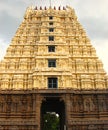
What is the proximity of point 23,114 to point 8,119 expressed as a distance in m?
2.03

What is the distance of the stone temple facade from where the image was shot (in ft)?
98.5

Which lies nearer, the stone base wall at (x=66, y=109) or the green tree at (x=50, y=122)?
the stone base wall at (x=66, y=109)

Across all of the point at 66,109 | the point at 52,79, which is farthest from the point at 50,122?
the point at 66,109

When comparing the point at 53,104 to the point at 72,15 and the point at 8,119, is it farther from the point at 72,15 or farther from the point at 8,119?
the point at 72,15

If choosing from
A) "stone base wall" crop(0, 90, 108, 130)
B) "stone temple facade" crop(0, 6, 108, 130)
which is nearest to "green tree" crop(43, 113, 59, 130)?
"stone temple facade" crop(0, 6, 108, 130)

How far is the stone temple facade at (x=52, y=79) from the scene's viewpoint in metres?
30.0

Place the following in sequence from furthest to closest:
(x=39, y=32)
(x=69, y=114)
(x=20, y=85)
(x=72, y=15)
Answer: (x=72, y=15), (x=39, y=32), (x=20, y=85), (x=69, y=114)

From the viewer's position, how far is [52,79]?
32.5 metres

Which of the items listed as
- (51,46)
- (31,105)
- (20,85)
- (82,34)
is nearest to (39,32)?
(51,46)

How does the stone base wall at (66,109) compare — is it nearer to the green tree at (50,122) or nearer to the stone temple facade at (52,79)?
the stone temple facade at (52,79)

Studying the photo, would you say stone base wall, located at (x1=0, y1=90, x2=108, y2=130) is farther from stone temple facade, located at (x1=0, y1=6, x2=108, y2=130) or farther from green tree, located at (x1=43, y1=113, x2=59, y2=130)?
green tree, located at (x1=43, y1=113, x2=59, y2=130)

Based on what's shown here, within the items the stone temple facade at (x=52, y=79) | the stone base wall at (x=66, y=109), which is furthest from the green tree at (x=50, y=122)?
the stone base wall at (x=66, y=109)

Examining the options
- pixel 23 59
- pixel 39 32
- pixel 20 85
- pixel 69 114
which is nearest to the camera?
pixel 69 114

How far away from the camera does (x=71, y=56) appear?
34594mm
